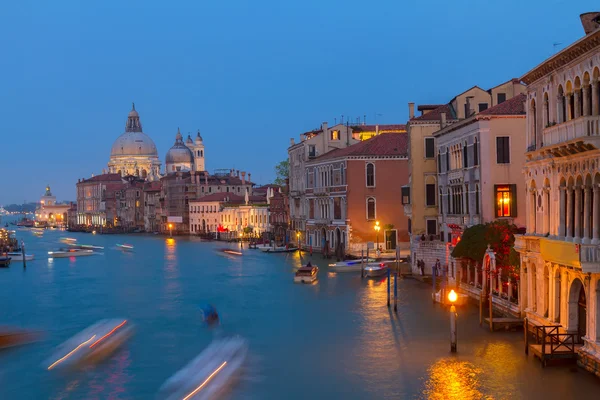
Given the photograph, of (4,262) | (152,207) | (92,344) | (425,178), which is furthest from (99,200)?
(92,344)

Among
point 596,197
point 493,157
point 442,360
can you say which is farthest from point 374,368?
point 493,157

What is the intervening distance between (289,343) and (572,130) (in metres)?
8.42

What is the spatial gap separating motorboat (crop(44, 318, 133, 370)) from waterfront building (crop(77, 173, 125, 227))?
9792cm

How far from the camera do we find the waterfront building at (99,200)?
403ft

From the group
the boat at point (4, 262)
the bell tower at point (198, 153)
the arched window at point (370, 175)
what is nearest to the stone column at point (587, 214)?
the arched window at point (370, 175)

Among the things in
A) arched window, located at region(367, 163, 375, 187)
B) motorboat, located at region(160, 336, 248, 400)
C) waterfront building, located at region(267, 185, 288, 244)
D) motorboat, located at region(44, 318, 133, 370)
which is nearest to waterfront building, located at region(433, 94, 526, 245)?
motorboat, located at region(160, 336, 248, 400)

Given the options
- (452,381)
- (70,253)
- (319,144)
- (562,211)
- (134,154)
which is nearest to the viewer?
(562,211)

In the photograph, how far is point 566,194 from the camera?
15.5 metres

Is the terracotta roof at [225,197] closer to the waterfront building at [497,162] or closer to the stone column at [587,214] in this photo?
the waterfront building at [497,162]

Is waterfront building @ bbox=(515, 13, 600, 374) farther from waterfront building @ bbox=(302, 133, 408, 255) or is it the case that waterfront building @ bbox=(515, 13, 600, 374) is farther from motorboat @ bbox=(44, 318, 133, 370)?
waterfront building @ bbox=(302, 133, 408, 255)

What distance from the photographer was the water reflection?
1491 centimetres

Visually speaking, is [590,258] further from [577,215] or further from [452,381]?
[452,381]

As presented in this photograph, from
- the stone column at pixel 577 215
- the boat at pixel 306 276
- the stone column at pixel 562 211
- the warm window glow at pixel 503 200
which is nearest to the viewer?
the stone column at pixel 577 215

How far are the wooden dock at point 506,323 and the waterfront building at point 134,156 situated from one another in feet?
401
